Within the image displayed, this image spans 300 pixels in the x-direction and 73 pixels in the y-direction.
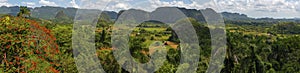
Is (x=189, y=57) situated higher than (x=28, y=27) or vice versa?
(x=28, y=27)

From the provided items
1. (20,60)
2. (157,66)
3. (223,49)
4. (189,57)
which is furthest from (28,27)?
(223,49)

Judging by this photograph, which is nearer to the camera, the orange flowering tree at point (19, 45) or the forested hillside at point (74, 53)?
the orange flowering tree at point (19, 45)

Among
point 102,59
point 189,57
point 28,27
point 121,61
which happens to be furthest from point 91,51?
point 28,27

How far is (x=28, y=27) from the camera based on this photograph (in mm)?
8234

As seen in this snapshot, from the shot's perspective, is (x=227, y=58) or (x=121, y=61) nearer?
(x=121, y=61)

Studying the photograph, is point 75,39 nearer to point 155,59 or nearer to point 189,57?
point 155,59

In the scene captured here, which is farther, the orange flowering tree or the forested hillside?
the forested hillside

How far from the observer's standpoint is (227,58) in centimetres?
2770

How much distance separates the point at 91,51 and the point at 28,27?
1568cm

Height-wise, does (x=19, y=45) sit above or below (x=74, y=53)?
above

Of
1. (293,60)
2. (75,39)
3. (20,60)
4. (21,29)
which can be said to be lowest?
(293,60)

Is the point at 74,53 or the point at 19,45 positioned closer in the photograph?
the point at 19,45

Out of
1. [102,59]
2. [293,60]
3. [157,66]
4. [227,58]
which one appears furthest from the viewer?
[293,60]

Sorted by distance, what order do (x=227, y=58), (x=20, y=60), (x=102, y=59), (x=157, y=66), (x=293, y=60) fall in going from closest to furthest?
(x=20, y=60), (x=157, y=66), (x=102, y=59), (x=227, y=58), (x=293, y=60)
